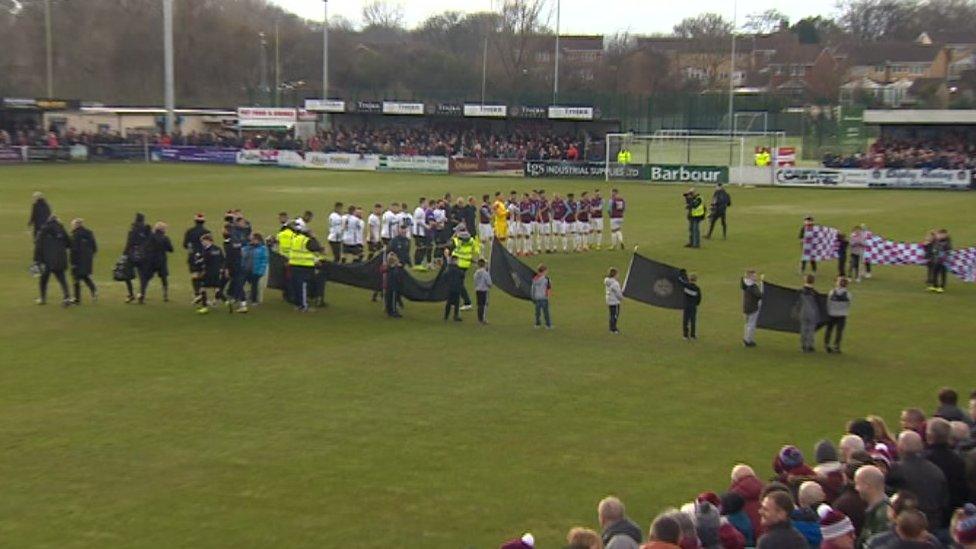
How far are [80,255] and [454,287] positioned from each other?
25.2ft

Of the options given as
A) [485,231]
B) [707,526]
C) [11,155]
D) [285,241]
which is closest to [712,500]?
[707,526]

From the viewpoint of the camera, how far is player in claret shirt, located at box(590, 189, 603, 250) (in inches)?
1298

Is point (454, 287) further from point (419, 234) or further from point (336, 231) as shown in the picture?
point (419, 234)

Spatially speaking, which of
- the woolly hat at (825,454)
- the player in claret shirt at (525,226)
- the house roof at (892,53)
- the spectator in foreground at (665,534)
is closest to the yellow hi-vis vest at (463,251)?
the player in claret shirt at (525,226)

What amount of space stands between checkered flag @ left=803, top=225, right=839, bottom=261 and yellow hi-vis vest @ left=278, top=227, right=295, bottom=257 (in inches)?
525

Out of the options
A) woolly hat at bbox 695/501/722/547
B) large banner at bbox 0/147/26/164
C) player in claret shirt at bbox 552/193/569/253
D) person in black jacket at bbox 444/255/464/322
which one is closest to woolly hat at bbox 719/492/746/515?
woolly hat at bbox 695/501/722/547

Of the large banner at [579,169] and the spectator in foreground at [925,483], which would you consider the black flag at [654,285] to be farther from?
the large banner at [579,169]

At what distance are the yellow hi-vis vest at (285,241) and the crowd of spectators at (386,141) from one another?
4139 centimetres

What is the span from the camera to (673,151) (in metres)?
65.9

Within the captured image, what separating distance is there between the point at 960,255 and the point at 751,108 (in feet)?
183

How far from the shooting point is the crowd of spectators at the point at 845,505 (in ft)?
24.1

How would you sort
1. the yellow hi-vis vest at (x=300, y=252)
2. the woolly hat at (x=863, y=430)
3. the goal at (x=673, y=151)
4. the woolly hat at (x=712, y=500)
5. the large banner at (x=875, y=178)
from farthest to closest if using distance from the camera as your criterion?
the goal at (x=673, y=151) → the large banner at (x=875, y=178) → the yellow hi-vis vest at (x=300, y=252) → the woolly hat at (x=863, y=430) → the woolly hat at (x=712, y=500)

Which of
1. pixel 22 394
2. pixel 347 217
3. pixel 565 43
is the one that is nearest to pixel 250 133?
pixel 347 217

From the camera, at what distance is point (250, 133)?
76.2 meters
